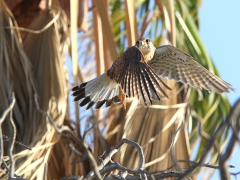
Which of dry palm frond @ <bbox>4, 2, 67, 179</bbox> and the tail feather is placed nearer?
the tail feather

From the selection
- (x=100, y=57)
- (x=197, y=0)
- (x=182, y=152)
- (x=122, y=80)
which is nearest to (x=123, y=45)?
(x=197, y=0)

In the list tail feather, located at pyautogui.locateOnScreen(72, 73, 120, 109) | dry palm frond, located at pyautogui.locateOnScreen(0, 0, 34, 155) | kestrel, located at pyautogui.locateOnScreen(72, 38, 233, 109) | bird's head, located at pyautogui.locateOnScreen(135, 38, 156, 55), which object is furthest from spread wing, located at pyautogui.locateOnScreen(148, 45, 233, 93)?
dry palm frond, located at pyautogui.locateOnScreen(0, 0, 34, 155)

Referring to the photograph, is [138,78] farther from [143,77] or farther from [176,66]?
[176,66]

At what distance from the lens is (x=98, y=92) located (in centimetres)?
380

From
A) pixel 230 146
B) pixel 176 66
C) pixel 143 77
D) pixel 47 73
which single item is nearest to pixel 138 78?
pixel 143 77

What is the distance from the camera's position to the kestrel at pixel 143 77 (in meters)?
3.15

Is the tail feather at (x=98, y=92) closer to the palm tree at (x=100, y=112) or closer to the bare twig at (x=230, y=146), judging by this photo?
the palm tree at (x=100, y=112)

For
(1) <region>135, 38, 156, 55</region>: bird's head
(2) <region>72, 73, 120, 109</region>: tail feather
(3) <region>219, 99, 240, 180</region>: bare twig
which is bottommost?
(3) <region>219, 99, 240, 180</region>: bare twig

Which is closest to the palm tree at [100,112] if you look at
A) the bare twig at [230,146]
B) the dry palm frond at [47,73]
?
the dry palm frond at [47,73]

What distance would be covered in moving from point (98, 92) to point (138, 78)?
64 centimetres

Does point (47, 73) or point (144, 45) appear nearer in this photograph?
point (144, 45)

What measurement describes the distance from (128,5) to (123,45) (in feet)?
8.43

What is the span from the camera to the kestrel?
3154 mm

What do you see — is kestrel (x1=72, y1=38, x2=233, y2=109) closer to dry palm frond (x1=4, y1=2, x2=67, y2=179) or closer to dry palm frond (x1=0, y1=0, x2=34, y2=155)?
dry palm frond (x1=4, y1=2, x2=67, y2=179)
